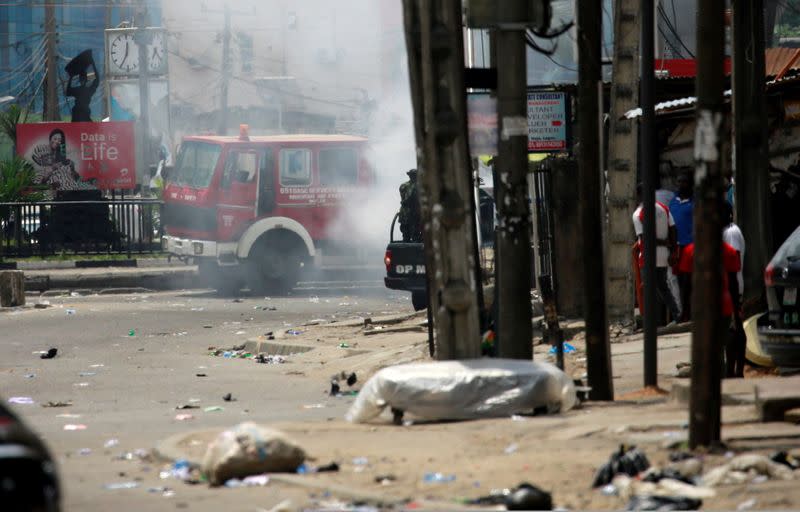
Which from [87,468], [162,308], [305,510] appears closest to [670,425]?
[305,510]

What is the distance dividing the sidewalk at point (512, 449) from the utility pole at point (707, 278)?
22 cm

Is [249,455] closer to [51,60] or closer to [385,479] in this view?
[385,479]

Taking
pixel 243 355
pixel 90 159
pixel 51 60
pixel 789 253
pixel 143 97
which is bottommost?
pixel 243 355

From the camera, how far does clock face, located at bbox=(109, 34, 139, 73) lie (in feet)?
147

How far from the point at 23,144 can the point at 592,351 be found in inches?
994

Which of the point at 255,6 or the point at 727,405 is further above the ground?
the point at 255,6

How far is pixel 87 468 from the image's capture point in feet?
26.7

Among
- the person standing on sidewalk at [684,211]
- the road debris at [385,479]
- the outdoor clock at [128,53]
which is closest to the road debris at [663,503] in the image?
the road debris at [385,479]

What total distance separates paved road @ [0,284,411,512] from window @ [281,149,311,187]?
74.9 inches

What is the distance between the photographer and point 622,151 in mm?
15047

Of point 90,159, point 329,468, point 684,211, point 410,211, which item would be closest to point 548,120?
point 684,211

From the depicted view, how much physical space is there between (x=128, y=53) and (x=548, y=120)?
31.0 m

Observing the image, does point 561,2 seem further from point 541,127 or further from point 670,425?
point 670,425

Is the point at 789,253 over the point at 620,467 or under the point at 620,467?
over
